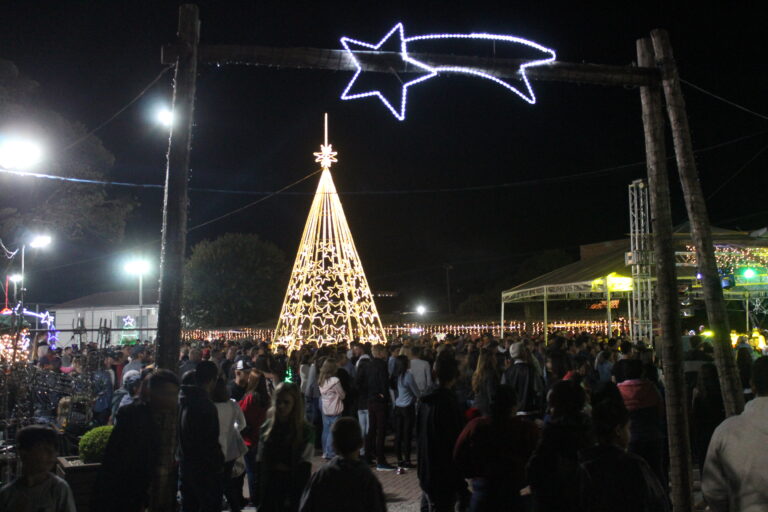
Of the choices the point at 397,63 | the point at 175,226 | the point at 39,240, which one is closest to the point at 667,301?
the point at 397,63

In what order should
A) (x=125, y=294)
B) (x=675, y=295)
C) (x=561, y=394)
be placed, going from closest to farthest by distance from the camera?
(x=561, y=394) < (x=675, y=295) < (x=125, y=294)

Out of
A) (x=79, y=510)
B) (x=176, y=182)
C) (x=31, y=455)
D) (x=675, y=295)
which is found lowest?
(x=79, y=510)

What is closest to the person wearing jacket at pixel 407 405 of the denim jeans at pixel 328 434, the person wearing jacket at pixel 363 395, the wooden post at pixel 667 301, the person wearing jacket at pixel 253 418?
the person wearing jacket at pixel 363 395

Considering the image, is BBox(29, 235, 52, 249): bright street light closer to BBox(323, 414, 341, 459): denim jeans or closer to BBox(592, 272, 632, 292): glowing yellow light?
BBox(323, 414, 341, 459): denim jeans

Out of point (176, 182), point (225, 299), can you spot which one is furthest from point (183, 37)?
point (225, 299)

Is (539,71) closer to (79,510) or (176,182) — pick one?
(176,182)

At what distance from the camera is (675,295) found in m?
7.37

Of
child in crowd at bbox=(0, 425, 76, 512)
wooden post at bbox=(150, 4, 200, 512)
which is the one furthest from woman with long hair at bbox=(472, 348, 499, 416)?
child in crowd at bbox=(0, 425, 76, 512)

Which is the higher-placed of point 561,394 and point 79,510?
point 561,394

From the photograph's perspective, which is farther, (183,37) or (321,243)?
(321,243)

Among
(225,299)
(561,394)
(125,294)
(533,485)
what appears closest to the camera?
(533,485)

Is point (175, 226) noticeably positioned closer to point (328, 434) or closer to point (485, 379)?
point (485, 379)

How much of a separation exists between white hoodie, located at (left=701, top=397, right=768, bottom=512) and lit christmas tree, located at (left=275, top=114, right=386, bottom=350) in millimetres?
17197

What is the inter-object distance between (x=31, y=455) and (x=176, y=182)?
2.89m
